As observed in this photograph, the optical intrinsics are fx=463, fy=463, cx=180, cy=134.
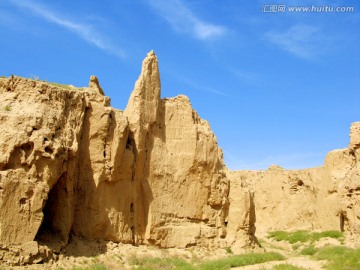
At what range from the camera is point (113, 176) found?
1934 cm

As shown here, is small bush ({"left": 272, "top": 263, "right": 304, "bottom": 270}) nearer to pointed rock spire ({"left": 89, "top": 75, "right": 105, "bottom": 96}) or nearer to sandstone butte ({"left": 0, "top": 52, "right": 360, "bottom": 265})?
sandstone butte ({"left": 0, "top": 52, "right": 360, "bottom": 265})

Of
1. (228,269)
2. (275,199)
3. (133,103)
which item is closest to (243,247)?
(228,269)

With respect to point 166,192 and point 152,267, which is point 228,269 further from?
point 166,192

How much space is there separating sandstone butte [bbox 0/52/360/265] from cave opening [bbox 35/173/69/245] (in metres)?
0.04

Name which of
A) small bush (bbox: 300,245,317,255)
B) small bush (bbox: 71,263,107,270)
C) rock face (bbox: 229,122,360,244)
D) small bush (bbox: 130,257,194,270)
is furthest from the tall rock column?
small bush (bbox: 300,245,317,255)

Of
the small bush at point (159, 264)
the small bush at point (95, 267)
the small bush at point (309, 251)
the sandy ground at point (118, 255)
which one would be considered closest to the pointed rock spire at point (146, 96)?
the sandy ground at point (118, 255)

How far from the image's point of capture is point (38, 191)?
15836 mm

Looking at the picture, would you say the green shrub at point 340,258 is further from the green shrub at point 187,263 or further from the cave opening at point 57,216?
the cave opening at point 57,216

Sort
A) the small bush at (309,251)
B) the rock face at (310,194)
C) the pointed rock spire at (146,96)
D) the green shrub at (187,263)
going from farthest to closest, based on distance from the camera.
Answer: the rock face at (310,194) → the small bush at (309,251) → the pointed rock spire at (146,96) → the green shrub at (187,263)

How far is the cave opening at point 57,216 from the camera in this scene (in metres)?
17.4

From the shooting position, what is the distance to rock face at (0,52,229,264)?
51.8 feet

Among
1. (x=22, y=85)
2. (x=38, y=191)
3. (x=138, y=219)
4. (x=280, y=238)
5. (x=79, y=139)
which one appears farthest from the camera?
(x=280, y=238)

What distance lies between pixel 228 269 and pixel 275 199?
66.7 feet

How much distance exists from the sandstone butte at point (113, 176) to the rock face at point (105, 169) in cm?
4
